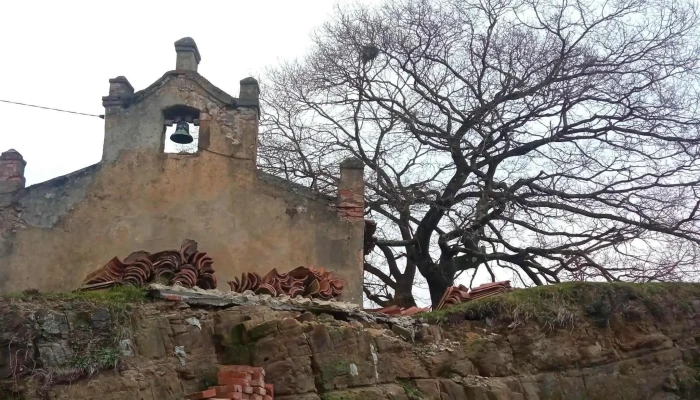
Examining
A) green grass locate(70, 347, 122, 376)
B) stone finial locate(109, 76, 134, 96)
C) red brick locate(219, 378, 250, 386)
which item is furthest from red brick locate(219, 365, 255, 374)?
stone finial locate(109, 76, 134, 96)

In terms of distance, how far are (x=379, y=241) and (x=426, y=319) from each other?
8.16 metres

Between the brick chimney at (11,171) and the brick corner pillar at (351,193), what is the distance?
16.2ft

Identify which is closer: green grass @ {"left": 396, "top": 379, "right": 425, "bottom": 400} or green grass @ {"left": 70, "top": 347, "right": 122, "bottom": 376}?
green grass @ {"left": 70, "top": 347, "right": 122, "bottom": 376}

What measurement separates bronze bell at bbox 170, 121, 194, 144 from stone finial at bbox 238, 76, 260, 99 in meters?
1.05

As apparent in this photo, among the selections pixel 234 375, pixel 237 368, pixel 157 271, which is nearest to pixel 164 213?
pixel 157 271

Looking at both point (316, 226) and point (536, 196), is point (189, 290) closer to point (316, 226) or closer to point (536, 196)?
point (316, 226)

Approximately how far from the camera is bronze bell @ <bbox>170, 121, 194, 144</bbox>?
40.5 feet

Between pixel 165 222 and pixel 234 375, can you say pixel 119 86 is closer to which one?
pixel 165 222

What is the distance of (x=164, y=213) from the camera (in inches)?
472

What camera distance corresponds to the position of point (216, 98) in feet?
41.8

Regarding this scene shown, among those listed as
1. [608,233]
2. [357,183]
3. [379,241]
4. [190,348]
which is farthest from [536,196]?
[190,348]

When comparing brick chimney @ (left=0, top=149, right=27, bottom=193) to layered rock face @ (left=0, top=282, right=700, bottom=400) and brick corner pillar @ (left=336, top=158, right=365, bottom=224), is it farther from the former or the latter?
layered rock face @ (left=0, top=282, right=700, bottom=400)

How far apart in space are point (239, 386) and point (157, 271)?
94.3 inches

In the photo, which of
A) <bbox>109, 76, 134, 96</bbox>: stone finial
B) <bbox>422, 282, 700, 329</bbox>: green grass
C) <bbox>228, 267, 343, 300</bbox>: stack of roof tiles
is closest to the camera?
<bbox>422, 282, 700, 329</bbox>: green grass
